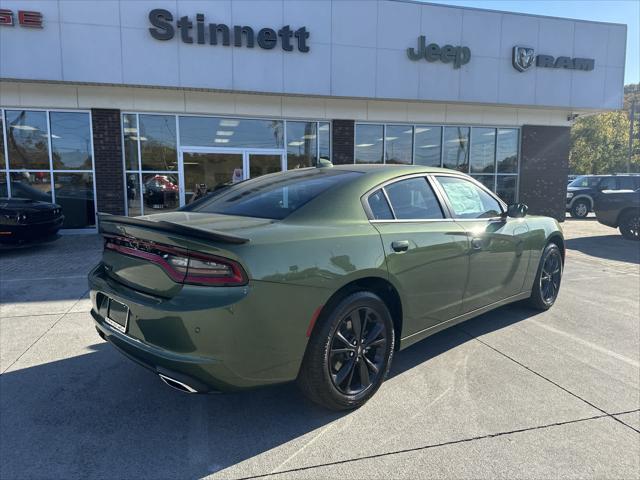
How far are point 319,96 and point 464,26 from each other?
468 cm

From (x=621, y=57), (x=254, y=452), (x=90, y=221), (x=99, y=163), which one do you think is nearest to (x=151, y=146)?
(x=99, y=163)

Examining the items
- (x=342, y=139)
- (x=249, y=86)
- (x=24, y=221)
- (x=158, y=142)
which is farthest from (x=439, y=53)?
(x=24, y=221)

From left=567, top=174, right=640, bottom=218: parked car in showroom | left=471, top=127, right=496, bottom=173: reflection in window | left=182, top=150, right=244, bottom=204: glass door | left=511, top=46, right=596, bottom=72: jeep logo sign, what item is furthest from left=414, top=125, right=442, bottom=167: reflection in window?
left=567, top=174, right=640, bottom=218: parked car in showroom

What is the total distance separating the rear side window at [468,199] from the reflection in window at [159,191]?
30.7 ft

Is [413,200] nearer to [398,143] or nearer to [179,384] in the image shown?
[179,384]

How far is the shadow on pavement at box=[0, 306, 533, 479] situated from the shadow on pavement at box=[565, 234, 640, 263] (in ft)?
24.7

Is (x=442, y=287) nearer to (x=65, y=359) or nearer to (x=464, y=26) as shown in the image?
(x=65, y=359)

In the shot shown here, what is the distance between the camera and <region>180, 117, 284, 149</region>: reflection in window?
1177 centimetres

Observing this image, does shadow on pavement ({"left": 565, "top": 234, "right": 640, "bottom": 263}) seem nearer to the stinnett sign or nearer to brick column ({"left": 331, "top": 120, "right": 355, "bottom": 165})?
brick column ({"left": 331, "top": 120, "right": 355, "bottom": 165})

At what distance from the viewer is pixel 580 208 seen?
17219 mm

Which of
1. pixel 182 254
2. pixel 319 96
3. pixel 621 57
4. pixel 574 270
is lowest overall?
pixel 574 270

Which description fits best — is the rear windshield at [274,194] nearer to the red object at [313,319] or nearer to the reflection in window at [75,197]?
the red object at [313,319]

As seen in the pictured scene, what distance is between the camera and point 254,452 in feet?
8.05

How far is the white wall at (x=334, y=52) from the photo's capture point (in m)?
9.86
